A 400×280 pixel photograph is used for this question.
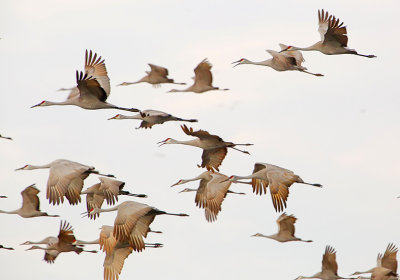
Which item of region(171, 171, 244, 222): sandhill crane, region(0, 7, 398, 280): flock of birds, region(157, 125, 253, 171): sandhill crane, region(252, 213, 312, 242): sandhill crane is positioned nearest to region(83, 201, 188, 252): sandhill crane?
region(0, 7, 398, 280): flock of birds

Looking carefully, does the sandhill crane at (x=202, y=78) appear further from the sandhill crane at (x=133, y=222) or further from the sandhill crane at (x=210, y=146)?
the sandhill crane at (x=133, y=222)

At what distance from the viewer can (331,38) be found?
27703 millimetres

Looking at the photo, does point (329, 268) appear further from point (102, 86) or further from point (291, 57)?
point (102, 86)

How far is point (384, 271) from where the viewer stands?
29281 mm

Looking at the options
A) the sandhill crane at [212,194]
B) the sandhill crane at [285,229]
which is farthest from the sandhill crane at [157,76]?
the sandhill crane at [285,229]

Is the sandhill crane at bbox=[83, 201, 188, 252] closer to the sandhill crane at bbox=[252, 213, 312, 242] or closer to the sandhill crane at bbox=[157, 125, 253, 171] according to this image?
the sandhill crane at bbox=[157, 125, 253, 171]

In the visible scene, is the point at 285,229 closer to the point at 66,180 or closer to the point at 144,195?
the point at 144,195

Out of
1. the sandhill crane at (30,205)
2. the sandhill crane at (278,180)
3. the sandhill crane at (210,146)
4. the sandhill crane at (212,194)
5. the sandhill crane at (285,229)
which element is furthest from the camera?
the sandhill crane at (285,229)

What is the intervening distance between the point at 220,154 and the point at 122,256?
434 centimetres

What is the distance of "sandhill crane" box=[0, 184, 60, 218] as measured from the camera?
100ft

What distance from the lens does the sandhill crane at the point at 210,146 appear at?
28.2 m

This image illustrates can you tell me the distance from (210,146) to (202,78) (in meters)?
3.02

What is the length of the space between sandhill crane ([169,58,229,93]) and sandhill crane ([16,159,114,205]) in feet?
21.4

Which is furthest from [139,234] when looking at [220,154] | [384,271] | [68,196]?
[384,271]
